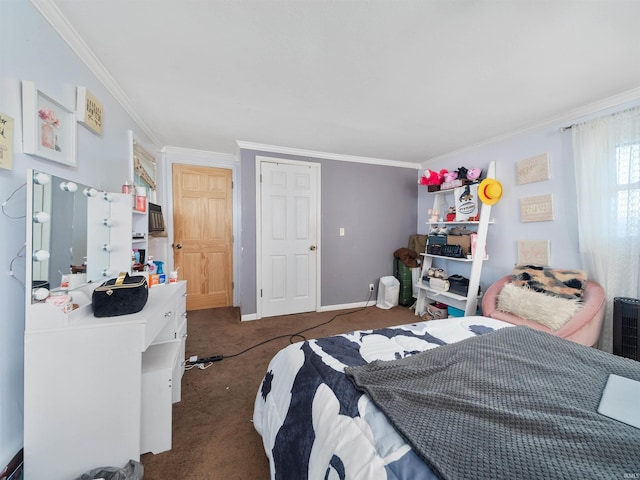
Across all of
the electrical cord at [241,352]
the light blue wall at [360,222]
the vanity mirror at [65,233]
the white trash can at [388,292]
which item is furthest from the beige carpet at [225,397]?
the vanity mirror at [65,233]

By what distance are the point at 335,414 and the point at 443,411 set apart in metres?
0.36

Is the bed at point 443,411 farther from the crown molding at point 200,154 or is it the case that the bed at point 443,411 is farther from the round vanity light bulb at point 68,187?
the crown molding at point 200,154

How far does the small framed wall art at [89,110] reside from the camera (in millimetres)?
1497

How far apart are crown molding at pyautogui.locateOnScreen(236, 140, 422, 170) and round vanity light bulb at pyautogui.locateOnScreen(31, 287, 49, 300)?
8.03 ft

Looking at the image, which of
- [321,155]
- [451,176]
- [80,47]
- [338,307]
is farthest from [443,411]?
[321,155]

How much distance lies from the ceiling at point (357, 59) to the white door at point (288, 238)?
2.85 feet

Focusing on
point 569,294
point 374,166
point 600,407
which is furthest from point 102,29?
point 569,294

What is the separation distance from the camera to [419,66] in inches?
64.7

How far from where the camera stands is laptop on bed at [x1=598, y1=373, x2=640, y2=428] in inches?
30.7

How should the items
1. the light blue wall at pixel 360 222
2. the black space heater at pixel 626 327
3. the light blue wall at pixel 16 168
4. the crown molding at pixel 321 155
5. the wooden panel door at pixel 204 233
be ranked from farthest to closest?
1. the light blue wall at pixel 360 222
2. the wooden panel door at pixel 204 233
3. the crown molding at pixel 321 155
4. the black space heater at pixel 626 327
5. the light blue wall at pixel 16 168

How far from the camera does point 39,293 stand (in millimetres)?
1098

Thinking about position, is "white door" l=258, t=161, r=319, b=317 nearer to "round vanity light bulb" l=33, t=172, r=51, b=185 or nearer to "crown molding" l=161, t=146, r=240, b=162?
"crown molding" l=161, t=146, r=240, b=162

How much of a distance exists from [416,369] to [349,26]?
5.80 ft

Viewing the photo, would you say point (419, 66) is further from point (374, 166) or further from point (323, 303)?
point (323, 303)
